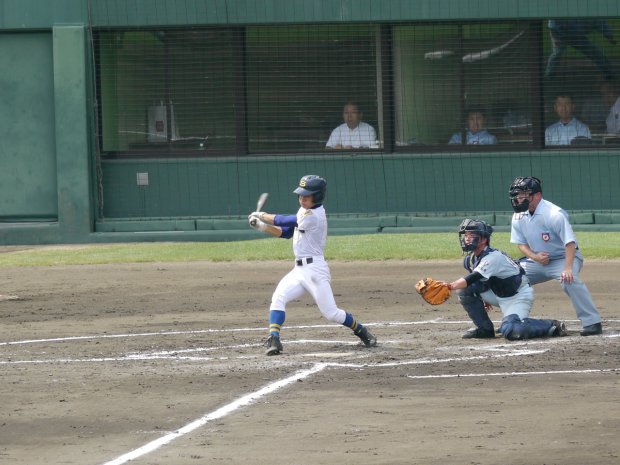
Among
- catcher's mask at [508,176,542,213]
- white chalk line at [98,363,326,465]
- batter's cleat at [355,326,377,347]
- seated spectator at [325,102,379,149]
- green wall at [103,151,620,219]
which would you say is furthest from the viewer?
seated spectator at [325,102,379,149]

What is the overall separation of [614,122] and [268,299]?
905cm

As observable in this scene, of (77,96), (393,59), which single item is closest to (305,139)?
(393,59)

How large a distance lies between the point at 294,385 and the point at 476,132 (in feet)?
42.5

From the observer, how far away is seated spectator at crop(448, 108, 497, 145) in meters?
21.8

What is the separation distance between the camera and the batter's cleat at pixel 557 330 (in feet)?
38.2

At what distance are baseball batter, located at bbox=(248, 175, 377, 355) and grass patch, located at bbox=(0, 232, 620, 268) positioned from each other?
6883mm

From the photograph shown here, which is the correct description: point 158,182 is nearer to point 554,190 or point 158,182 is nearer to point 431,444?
point 554,190

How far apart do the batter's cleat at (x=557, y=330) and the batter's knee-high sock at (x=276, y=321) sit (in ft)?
8.08

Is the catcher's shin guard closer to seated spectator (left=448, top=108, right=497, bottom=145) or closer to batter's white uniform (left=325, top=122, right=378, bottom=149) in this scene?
seated spectator (left=448, top=108, right=497, bottom=145)

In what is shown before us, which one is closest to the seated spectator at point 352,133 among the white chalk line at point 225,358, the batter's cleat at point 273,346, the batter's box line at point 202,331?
the batter's box line at point 202,331

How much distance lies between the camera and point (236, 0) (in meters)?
21.5

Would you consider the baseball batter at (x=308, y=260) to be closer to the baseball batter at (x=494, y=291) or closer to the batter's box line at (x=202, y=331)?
the baseball batter at (x=494, y=291)

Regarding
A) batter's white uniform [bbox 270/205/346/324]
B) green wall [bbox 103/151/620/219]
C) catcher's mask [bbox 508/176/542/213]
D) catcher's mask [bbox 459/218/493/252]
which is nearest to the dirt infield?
batter's white uniform [bbox 270/205/346/324]

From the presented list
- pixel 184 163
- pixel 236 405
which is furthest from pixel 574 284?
pixel 184 163
